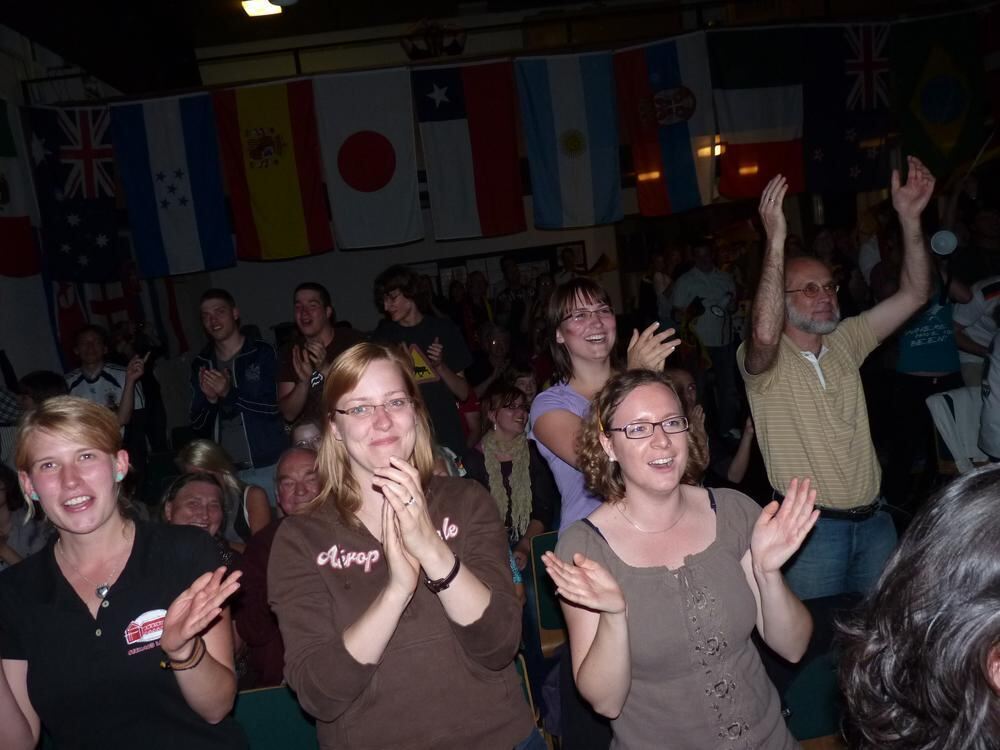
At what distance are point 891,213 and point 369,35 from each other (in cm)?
837

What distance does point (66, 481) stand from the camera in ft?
6.98

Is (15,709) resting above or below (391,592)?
below

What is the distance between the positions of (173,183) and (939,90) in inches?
311

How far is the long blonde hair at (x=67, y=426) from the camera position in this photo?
2.15 metres

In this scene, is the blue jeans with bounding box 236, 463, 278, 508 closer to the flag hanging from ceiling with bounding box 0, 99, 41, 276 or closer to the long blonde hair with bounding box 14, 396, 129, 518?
the long blonde hair with bounding box 14, 396, 129, 518

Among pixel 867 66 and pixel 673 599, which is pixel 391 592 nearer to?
pixel 673 599

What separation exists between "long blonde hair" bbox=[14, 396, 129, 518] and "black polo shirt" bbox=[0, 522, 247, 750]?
25 cm

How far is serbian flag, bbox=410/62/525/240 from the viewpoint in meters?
8.41

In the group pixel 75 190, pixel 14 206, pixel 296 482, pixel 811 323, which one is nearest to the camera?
pixel 811 323

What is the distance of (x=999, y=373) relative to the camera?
13.0 feet

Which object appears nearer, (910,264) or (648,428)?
(648,428)

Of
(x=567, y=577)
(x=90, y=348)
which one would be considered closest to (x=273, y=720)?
(x=567, y=577)

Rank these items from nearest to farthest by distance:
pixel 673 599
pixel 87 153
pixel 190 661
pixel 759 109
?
1. pixel 190 661
2. pixel 673 599
3. pixel 87 153
4. pixel 759 109

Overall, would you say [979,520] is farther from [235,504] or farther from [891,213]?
[891,213]
